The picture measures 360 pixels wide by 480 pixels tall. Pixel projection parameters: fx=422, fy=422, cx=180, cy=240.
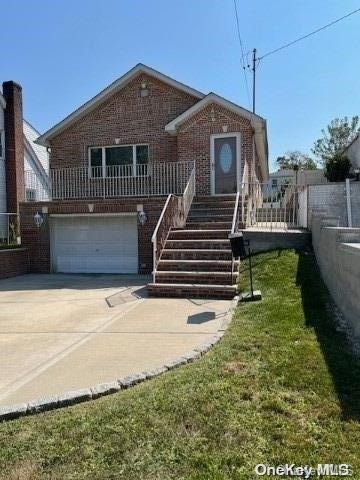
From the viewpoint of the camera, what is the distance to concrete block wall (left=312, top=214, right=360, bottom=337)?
17.8ft

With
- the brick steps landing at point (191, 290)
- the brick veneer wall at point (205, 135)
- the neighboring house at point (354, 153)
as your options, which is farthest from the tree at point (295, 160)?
the brick steps landing at point (191, 290)

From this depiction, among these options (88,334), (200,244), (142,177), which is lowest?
(88,334)

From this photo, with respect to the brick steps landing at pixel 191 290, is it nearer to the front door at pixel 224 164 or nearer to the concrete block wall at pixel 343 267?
the concrete block wall at pixel 343 267

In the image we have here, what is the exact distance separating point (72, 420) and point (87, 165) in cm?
1467

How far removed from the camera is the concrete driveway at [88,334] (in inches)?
180

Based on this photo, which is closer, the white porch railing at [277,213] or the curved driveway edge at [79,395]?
the curved driveway edge at [79,395]

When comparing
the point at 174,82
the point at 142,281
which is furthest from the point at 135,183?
the point at 142,281

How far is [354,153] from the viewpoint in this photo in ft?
68.6

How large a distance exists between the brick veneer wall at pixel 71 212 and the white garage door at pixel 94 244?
0.38 metres

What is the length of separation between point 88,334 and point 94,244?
8622 millimetres

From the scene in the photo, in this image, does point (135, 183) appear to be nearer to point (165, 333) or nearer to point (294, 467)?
point (165, 333)

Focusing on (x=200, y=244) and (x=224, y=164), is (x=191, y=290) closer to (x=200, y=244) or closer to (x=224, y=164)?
(x=200, y=244)

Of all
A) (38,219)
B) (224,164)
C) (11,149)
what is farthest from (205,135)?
(11,149)

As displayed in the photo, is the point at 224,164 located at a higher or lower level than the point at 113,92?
lower
